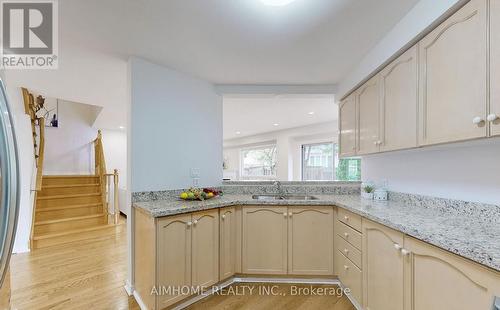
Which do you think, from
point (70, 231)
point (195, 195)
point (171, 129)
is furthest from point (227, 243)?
point (70, 231)

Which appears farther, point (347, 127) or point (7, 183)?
point (347, 127)

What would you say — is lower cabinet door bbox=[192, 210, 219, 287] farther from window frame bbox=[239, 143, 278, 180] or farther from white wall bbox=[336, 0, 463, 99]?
window frame bbox=[239, 143, 278, 180]

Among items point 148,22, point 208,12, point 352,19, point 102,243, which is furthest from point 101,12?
point 102,243

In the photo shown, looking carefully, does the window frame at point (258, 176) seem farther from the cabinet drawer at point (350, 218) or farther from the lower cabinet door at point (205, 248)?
the lower cabinet door at point (205, 248)

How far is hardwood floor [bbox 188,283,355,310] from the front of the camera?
1930mm

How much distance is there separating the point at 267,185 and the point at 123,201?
412cm

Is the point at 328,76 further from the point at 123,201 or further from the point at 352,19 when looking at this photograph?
the point at 123,201

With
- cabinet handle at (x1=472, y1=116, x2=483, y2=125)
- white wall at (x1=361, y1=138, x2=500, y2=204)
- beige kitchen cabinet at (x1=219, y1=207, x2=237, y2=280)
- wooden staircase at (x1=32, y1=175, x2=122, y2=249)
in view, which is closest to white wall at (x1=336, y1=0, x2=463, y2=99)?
cabinet handle at (x1=472, y1=116, x2=483, y2=125)

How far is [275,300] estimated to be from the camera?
202 centimetres

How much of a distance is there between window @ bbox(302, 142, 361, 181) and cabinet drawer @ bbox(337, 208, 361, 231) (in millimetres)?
2899

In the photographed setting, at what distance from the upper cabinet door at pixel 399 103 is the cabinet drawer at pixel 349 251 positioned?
2.78 ft

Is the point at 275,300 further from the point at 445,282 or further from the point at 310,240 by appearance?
the point at 445,282

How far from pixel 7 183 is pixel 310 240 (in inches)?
85.5

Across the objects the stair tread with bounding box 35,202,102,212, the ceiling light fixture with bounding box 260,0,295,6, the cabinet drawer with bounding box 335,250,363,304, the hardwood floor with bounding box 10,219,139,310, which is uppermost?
the ceiling light fixture with bounding box 260,0,295,6
